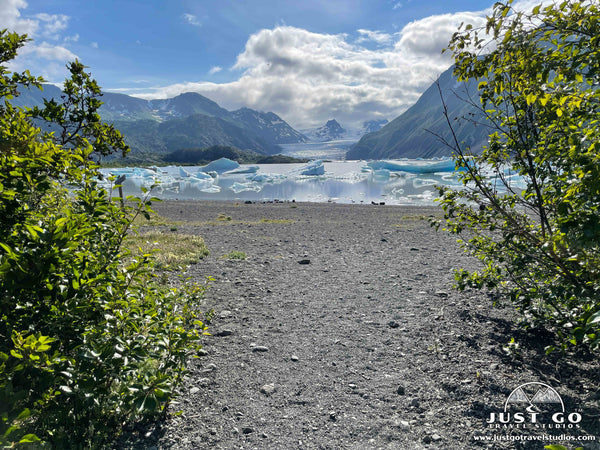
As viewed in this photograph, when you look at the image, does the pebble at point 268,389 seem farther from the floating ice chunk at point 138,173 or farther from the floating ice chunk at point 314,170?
the floating ice chunk at point 138,173

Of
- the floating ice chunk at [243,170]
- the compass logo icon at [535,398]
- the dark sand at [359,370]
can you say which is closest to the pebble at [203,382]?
the dark sand at [359,370]

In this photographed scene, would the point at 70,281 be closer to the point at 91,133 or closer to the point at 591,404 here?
the point at 91,133

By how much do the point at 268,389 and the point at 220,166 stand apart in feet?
471

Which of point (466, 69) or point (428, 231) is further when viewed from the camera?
point (428, 231)

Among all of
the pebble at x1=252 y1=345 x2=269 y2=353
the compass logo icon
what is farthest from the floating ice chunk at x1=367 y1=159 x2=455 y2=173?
the compass logo icon

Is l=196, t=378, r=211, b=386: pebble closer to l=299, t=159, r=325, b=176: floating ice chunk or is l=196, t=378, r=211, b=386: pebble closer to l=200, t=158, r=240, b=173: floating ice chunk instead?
l=299, t=159, r=325, b=176: floating ice chunk

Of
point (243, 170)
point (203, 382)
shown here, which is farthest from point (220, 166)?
point (203, 382)

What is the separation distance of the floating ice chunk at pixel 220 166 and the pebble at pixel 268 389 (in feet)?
461

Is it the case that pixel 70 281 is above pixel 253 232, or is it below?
above

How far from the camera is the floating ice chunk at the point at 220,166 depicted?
14050cm

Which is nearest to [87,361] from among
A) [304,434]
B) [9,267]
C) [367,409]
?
[9,267]

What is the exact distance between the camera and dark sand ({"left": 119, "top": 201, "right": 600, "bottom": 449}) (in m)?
4.47

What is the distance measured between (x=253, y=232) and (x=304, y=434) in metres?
17.5

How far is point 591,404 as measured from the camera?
4277mm
